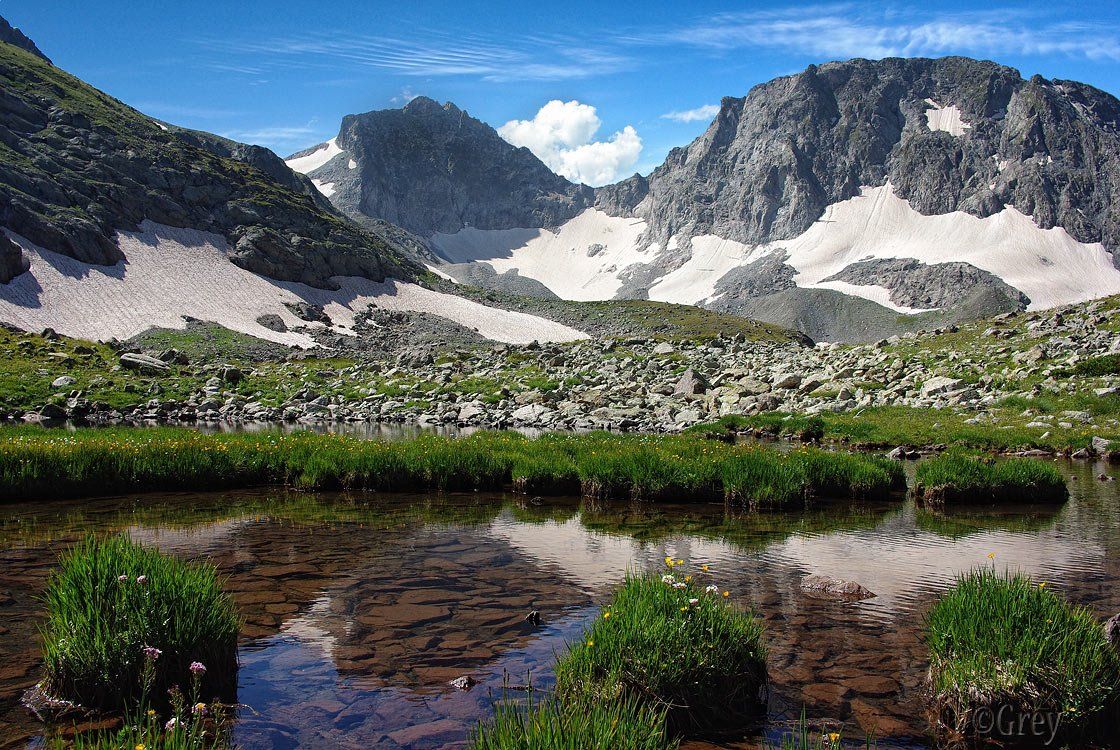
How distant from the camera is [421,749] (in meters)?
5.53

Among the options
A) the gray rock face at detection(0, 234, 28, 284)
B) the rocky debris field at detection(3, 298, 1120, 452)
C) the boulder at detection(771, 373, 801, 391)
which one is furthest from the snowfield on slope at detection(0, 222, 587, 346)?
the boulder at detection(771, 373, 801, 391)

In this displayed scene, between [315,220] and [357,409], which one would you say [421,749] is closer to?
[357,409]

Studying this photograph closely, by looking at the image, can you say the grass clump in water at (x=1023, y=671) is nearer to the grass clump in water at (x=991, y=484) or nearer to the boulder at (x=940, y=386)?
the grass clump in water at (x=991, y=484)

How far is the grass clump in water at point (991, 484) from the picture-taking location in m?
17.6

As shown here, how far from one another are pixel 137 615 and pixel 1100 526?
641 inches

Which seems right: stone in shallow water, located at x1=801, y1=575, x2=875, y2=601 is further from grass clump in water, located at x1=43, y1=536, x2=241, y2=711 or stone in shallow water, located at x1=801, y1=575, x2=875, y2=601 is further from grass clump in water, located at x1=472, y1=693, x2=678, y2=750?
grass clump in water, located at x1=43, y1=536, x2=241, y2=711

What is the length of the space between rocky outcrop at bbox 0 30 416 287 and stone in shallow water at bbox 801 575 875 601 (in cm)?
10246

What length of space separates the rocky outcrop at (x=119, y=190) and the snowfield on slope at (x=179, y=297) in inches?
95.4

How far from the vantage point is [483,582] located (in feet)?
33.2

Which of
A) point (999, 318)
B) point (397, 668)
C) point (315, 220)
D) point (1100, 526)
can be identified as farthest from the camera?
point (315, 220)

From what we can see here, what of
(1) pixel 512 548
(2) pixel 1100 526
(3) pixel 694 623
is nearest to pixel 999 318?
(2) pixel 1100 526

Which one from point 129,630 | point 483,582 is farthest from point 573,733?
point 483,582

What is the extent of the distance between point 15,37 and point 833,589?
772 ft

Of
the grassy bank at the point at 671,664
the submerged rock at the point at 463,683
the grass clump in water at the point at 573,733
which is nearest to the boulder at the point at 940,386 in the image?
the grassy bank at the point at 671,664
